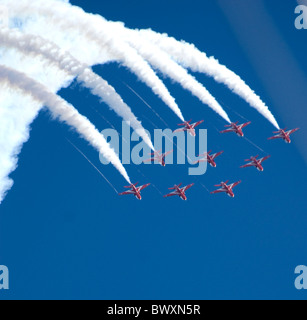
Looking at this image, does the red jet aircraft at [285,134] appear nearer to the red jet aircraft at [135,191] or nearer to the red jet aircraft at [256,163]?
the red jet aircraft at [256,163]

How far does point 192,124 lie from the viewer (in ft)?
188

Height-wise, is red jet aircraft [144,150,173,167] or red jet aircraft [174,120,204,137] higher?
red jet aircraft [174,120,204,137]

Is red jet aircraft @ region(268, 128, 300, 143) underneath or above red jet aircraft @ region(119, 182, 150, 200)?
above

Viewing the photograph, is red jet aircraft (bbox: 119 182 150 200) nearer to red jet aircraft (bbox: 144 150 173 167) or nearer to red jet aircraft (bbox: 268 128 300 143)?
red jet aircraft (bbox: 144 150 173 167)

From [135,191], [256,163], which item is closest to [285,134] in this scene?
[256,163]

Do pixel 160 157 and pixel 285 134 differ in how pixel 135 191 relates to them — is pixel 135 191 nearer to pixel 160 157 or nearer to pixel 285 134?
pixel 160 157

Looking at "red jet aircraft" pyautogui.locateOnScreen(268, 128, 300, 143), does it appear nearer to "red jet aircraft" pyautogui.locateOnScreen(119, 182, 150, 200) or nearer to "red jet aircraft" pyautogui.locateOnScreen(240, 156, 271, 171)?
"red jet aircraft" pyautogui.locateOnScreen(240, 156, 271, 171)

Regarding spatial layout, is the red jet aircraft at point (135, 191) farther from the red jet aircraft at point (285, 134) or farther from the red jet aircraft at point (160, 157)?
the red jet aircraft at point (285, 134)

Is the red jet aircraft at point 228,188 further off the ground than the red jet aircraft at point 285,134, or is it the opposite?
the red jet aircraft at point 285,134

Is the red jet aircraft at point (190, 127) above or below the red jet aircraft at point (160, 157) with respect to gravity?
above

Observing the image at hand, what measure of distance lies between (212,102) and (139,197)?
339 inches

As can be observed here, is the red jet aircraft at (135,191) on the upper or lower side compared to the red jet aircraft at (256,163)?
lower

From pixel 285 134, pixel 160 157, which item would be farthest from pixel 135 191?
pixel 285 134
